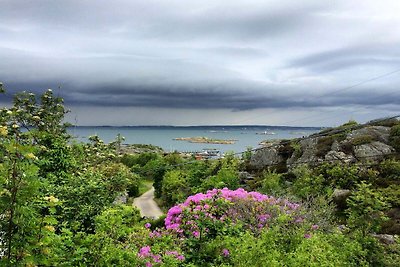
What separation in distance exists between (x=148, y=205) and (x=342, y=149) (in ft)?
66.8

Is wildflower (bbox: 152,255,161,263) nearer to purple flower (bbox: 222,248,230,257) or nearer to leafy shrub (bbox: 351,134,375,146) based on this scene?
purple flower (bbox: 222,248,230,257)

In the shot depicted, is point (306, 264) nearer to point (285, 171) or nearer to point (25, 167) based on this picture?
point (25, 167)

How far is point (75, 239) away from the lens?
495 cm

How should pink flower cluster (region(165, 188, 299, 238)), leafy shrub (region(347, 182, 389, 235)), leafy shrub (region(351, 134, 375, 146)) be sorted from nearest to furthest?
leafy shrub (region(347, 182, 389, 235)) → pink flower cluster (region(165, 188, 299, 238)) → leafy shrub (region(351, 134, 375, 146))

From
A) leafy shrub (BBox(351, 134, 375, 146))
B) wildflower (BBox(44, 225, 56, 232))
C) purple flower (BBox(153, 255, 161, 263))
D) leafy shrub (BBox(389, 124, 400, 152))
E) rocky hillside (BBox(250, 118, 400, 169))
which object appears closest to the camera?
wildflower (BBox(44, 225, 56, 232))

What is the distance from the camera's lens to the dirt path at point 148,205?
106ft

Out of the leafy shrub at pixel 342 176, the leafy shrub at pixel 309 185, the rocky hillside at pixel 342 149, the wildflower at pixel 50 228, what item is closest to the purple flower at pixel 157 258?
the wildflower at pixel 50 228

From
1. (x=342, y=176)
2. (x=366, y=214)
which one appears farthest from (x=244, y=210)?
(x=342, y=176)

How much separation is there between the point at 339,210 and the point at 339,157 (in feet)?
20.5

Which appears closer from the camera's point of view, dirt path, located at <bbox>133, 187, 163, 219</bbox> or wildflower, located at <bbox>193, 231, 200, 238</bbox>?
wildflower, located at <bbox>193, 231, 200, 238</bbox>

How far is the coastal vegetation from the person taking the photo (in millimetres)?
3658

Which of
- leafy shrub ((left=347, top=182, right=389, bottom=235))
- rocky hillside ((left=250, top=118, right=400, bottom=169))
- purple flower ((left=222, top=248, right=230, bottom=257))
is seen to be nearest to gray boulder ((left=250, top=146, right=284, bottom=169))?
rocky hillside ((left=250, top=118, right=400, bottom=169))

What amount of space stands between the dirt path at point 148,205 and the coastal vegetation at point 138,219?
14.7m

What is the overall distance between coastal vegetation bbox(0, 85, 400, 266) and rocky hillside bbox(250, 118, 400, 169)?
2.52m
